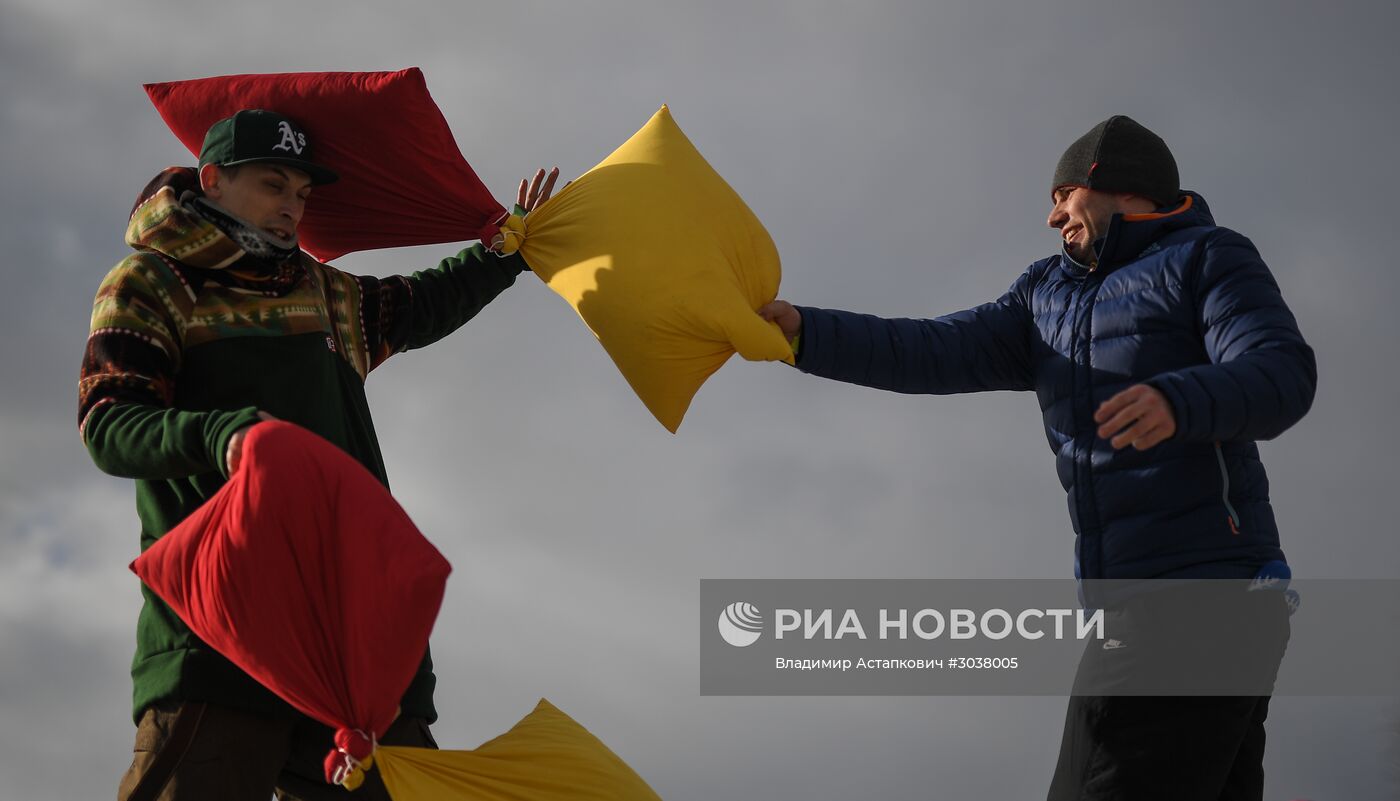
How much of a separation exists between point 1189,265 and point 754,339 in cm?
100

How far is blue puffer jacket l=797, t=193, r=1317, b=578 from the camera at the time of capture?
293cm

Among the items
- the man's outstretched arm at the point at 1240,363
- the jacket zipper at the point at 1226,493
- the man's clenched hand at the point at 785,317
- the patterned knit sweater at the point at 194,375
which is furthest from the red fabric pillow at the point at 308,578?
the jacket zipper at the point at 1226,493

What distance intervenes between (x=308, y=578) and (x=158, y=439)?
383 mm

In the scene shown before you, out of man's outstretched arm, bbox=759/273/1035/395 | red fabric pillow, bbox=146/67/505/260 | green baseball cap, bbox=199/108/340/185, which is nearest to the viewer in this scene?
green baseball cap, bbox=199/108/340/185

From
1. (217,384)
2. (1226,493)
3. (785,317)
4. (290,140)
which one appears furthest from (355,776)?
(1226,493)

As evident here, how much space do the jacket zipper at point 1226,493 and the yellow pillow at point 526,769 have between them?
135 cm

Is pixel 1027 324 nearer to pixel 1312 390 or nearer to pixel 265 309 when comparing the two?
pixel 1312 390

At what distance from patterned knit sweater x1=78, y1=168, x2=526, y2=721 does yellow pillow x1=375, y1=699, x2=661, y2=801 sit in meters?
0.23

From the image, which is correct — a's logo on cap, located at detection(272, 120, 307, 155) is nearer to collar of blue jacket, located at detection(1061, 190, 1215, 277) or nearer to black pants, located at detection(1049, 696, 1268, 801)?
collar of blue jacket, located at detection(1061, 190, 1215, 277)

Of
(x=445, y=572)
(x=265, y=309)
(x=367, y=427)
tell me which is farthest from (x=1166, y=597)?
(x=265, y=309)

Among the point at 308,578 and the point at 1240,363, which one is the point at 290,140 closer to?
the point at 308,578

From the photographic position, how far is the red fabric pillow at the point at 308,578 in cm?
273

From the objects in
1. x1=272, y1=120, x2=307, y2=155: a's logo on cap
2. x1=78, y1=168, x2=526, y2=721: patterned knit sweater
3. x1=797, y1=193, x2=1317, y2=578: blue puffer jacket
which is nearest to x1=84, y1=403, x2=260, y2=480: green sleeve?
x1=78, y1=168, x2=526, y2=721: patterned knit sweater

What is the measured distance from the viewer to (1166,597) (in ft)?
10.1
